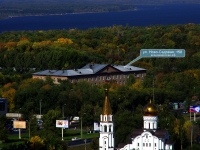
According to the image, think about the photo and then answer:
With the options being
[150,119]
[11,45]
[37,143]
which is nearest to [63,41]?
[11,45]

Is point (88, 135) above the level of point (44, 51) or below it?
below

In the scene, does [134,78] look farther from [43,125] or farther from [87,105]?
[43,125]

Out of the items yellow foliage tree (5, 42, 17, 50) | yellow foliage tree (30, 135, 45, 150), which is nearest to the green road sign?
yellow foliage tree (5, 42, 17, 50)

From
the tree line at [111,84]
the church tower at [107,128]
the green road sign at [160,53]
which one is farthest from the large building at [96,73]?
the church tower at [107,128]

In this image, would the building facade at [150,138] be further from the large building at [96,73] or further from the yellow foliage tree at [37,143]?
the large building at [96,73]

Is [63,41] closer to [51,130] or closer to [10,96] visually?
[10,96]

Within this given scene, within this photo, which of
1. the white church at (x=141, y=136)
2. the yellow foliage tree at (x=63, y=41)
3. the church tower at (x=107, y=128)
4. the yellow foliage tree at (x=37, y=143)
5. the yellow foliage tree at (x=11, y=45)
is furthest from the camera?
the yellow foliage tree at (x=63, y=41)

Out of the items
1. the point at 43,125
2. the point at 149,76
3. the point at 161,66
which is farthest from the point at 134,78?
the point at 43,125

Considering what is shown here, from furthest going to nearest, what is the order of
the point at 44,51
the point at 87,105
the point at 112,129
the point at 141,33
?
the point at 141,33 → the point at 44,51 → the point at 87,105 → the point at 112,129

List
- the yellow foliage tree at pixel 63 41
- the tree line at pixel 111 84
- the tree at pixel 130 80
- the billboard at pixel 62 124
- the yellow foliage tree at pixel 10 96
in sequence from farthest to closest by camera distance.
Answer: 1. the yellow foliage tree at pixel 63 41
2. the tree at pixel 130 80
3. the yellow foliage tree at pixel 10 96
4. the tree line at pixel 111 84
5. the billboard at pixel 62 124
